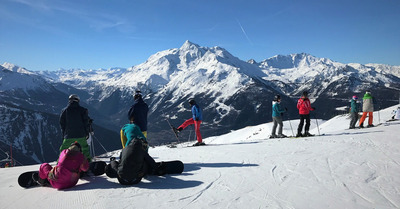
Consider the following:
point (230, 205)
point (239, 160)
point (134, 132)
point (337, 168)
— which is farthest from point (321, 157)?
point (134, 132)

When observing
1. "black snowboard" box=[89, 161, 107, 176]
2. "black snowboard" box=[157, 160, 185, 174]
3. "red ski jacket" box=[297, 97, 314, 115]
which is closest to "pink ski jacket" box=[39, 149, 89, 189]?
"black snowboard" box=[89, 161, 107, 176]

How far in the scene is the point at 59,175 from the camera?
19.6ft

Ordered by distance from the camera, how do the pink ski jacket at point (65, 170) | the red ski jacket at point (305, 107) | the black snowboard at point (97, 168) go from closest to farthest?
the pink ski jacket at point (65, 170), the black snowboard at point (97, 168), the red ski jacket at point (305, 107)

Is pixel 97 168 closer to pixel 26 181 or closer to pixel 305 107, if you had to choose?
pixel 26 181

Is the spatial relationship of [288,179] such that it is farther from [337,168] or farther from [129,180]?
[129,180]

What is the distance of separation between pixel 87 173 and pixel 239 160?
5.38 m

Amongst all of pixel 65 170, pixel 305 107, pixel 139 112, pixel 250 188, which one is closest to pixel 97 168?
pixel 65 170

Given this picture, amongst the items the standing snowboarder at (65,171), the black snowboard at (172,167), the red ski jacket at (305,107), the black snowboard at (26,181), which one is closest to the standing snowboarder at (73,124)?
the black snowboard at (26,181)

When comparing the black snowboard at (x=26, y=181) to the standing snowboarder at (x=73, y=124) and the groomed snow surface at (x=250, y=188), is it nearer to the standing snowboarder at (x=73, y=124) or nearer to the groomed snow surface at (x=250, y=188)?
the groomed snow surface at (x=250, y=188)

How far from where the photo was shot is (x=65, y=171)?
6047 millimetres

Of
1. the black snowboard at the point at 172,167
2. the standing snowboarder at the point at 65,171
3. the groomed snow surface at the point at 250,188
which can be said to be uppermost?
the standing snowboarder at the point at 65,171

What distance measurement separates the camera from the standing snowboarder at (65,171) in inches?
237

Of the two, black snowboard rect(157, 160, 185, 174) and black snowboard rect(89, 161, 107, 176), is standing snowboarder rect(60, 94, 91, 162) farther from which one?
black snowboard rect(157, 160, 185, 174)

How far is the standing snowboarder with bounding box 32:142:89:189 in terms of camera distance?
6.02 metres
